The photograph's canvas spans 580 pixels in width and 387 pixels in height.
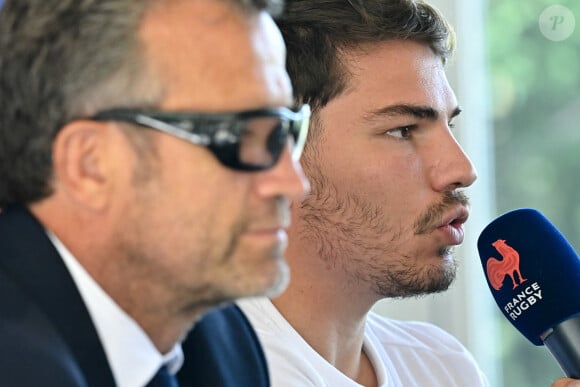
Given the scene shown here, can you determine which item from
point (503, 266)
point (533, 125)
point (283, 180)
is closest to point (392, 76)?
point (503, 266)

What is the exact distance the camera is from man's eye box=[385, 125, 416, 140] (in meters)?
1.55

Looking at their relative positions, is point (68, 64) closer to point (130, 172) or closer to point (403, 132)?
point (130, 172)

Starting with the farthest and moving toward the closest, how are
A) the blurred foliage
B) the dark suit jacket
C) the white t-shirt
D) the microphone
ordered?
the blurred foliage, the white t-shirt, the microphone, the dark suit jacket

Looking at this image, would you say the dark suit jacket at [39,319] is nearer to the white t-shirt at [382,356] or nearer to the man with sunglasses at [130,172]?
the man with sunglasses at [130,172]

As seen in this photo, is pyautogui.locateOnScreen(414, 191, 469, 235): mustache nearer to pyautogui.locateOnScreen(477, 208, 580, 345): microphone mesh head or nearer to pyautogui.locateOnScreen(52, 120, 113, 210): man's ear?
pyautogui.locateOnScreen(477, 208, 580, 345): microphone mesh head

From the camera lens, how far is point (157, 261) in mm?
939

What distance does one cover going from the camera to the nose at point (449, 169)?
4.99 ft

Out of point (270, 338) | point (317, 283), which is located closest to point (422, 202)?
→ point (317, 283)

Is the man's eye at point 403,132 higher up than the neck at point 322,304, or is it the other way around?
the man's eye at point 403,132

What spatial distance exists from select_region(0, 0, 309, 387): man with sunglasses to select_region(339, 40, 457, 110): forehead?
0.58 metres

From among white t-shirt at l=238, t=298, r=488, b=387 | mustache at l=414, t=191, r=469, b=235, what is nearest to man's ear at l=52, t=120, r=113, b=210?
white t-shirt at l=238, t=298, r=488, b=387


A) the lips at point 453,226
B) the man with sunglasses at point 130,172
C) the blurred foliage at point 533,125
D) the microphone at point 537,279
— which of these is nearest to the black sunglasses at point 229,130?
the man with sunglasses at point 130,172

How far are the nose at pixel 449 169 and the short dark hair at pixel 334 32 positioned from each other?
0.56ft

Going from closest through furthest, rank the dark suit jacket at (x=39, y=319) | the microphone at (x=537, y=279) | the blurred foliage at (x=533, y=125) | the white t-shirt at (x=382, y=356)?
the dark suit jacket at (x=39, y=319) < the microphone at (x=537, y=279) < the white t-shirt at (x=382, y=356) < the blurred foliage at (x=533, y=125)
